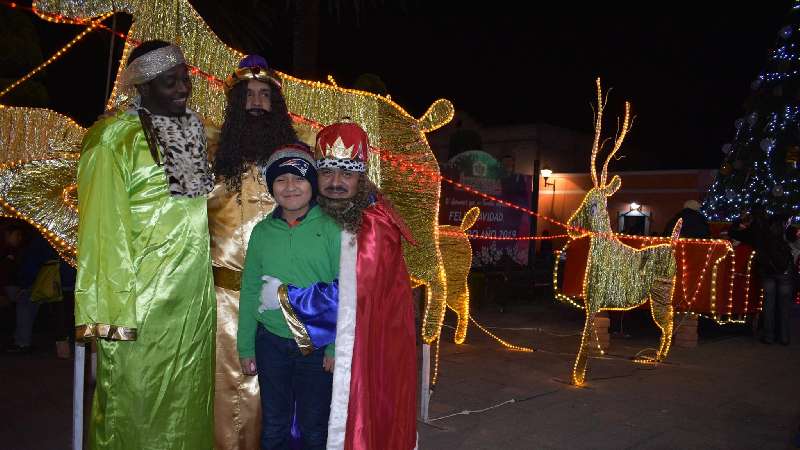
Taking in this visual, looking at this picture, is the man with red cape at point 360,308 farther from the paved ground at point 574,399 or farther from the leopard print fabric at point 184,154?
the paved ground at point 574,399

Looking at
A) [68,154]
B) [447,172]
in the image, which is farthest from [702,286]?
[68,154]

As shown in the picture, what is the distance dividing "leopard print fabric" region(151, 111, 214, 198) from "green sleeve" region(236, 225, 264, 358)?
1.07ft

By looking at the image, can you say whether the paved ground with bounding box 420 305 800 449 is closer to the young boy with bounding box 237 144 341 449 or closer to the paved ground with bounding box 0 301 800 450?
the paved ground with bounding box 0 301 800 450

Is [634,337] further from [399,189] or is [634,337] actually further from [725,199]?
[725,199]

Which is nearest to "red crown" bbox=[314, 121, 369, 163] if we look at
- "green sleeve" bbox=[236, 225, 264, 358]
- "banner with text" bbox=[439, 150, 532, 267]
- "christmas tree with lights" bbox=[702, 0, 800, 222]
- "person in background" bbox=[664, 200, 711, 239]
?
"green sleeve" bbox=[236, 225, 264, 358]

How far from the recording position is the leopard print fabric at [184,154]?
2531 millimetres

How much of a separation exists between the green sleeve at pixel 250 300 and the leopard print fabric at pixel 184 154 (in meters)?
0.33

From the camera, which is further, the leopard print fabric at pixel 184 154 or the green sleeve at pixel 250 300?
the green sleeve at pixel 250 300

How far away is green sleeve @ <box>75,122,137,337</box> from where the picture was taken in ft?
7.35

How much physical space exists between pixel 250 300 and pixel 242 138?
30.7 inches

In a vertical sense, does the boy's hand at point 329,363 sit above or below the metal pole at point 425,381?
above

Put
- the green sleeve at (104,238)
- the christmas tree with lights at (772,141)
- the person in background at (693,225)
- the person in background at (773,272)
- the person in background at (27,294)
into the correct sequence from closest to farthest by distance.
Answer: the green sleeve at (104,238)
the person in background at (27,294)
the person in background at (693,225)
the person in background at (773,272)
the christmas tree with lights at (772,141)

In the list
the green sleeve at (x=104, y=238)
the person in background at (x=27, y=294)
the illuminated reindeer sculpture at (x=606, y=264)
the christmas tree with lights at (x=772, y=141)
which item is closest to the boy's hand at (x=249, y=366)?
the green sleeve at (x=104, y=238)

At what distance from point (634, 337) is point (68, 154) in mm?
7610
